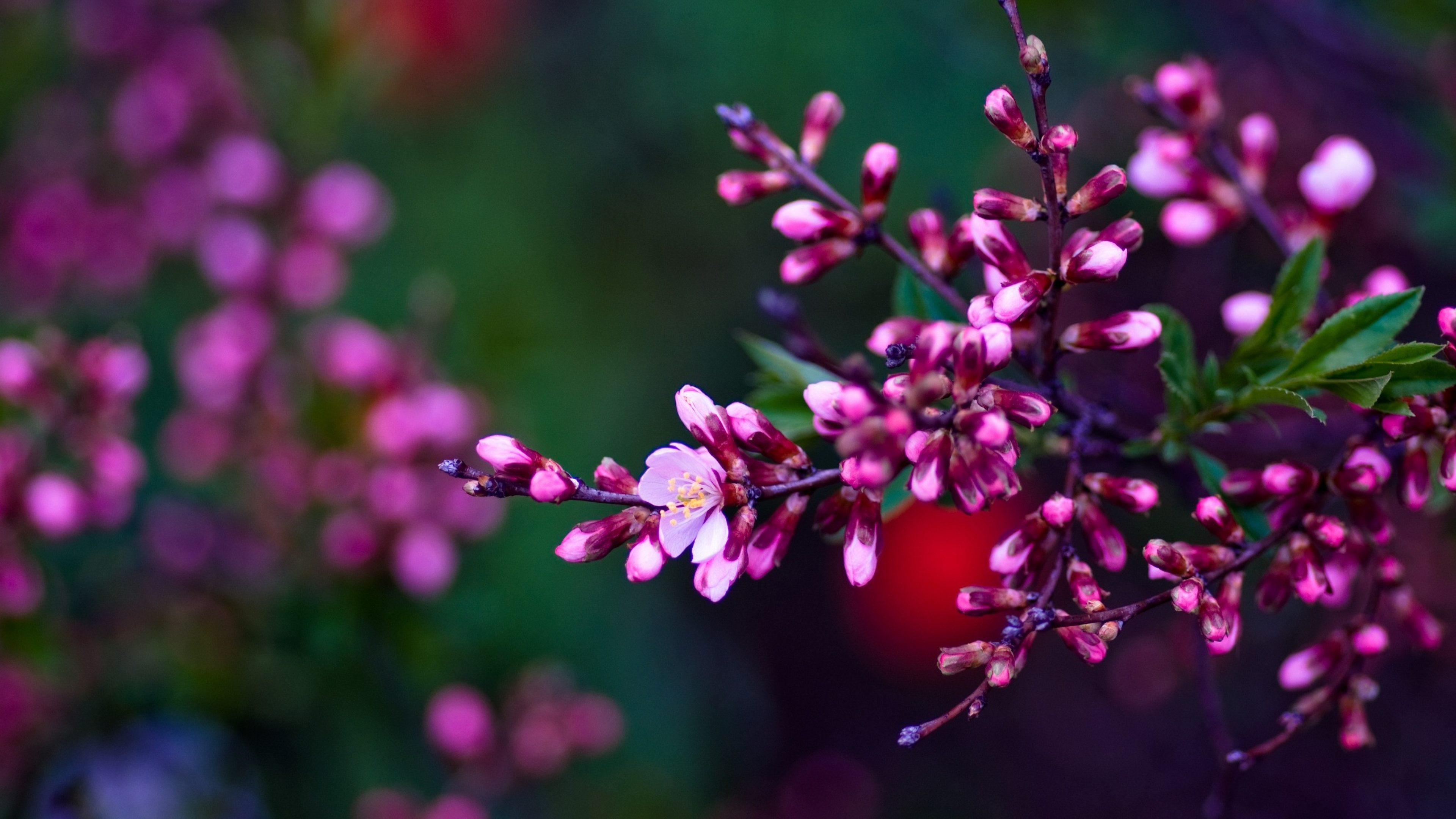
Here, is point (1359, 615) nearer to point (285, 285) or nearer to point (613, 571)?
point (613, 571)

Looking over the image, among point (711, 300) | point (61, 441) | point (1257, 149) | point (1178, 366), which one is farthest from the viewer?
point (711, 300)

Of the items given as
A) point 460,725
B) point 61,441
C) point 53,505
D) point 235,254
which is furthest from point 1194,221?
point 235,254

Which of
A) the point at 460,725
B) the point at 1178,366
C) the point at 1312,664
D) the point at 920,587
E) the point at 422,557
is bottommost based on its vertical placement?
the point at 920,587

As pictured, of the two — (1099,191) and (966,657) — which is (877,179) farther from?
(966,657)

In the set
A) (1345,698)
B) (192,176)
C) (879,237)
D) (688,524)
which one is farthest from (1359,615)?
(192,176)

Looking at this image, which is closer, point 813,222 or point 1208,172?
point 813,222

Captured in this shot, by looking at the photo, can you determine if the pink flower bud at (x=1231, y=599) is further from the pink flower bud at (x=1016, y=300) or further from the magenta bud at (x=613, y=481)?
the magenta bud at (x=613, y=481)

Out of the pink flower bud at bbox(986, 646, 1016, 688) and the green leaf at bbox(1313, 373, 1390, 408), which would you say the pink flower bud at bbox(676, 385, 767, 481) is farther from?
the green leaf at bbox(1313, 373, 1390, 408)
